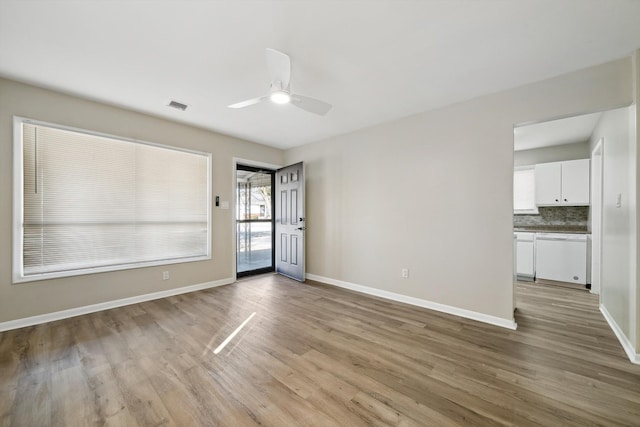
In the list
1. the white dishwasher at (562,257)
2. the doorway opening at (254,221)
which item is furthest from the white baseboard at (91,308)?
the white dishwasher at (562,257)

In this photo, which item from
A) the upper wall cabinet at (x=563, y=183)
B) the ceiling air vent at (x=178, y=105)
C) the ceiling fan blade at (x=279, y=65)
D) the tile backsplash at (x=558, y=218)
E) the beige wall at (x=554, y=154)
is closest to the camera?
the ceiling fan blade at (x=279, y=65)

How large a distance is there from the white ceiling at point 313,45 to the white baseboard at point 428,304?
2.58 m

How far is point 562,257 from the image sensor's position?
4438 mm

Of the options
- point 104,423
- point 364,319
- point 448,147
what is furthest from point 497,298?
point 104,423

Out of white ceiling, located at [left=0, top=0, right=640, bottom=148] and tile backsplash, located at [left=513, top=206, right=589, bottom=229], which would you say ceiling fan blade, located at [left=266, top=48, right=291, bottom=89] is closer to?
white ceiling, located at [left=0, top=0, right=640, bottom=148]

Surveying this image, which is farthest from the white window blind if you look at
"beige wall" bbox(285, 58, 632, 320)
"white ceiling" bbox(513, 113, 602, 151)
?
"beige wall" bbox(285, 58, 632, 320)

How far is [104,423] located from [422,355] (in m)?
2.31

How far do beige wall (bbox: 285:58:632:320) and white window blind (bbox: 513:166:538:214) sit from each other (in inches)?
114

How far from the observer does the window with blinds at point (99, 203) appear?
Answer: 9.26ft

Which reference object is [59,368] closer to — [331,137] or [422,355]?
[422,355]

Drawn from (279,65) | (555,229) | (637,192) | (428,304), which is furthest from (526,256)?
(279,65)

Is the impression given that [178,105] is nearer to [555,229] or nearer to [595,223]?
[595,223]

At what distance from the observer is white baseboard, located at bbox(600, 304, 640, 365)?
212 centimetres

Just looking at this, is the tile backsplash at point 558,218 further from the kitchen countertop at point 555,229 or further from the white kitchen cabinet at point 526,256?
the white kitchen cabinet at point 526,256
